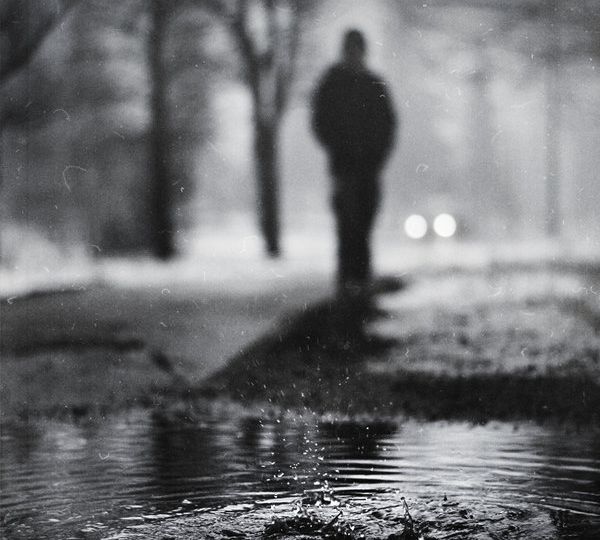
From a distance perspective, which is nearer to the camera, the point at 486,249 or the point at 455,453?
the point at 455,453

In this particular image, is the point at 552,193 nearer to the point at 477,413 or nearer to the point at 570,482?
the point at 477,413

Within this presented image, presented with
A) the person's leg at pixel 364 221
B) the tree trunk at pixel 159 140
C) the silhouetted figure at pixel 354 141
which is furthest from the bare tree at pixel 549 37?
the tree trunk at pixel 159 140

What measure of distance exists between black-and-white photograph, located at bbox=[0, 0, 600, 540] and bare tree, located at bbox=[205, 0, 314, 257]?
0.02m

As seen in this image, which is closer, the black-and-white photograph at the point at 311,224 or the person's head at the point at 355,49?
the black-and-white photograph at the point at 311,224

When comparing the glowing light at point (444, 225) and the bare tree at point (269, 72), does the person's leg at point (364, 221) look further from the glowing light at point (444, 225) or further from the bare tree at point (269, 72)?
the bare tree at point (269, 72)

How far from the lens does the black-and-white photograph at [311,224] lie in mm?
8289

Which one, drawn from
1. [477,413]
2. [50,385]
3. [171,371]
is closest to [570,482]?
[477,413]

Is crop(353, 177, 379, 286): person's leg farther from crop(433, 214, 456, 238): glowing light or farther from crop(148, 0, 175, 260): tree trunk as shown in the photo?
crop(148, 0, 175, 260): tree trunk

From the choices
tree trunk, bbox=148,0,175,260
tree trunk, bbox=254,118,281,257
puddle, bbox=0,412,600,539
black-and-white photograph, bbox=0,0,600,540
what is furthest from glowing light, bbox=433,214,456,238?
tree trunk, bbox=148,0,175,260

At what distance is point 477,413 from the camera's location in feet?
25.4

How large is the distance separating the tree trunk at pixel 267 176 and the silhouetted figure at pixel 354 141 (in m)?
0.37

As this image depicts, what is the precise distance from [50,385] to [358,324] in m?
2.30

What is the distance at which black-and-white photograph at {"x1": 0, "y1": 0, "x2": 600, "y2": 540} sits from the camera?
829 cm

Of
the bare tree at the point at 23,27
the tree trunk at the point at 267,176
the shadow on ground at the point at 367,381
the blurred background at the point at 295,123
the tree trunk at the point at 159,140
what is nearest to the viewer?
the shadow on ground at the point at 367,381
